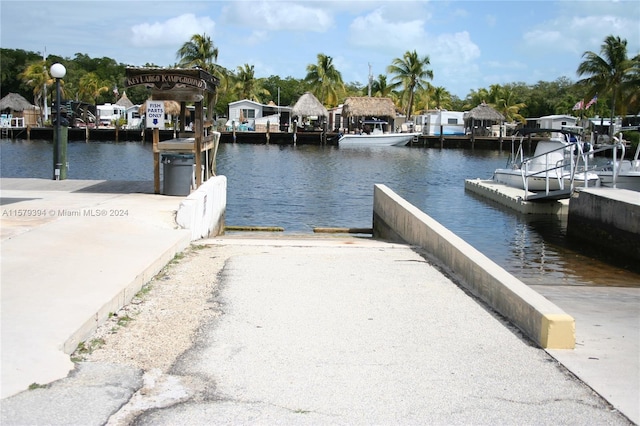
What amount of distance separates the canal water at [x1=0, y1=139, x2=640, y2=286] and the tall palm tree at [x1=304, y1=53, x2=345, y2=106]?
2405 centimetres

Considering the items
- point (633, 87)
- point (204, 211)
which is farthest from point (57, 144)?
point (633, 87)

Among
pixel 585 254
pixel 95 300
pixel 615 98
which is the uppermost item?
pixel 615 98

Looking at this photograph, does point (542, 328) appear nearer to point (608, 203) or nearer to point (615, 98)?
point (608, 203)

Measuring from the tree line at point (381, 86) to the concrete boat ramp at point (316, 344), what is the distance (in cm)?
6235

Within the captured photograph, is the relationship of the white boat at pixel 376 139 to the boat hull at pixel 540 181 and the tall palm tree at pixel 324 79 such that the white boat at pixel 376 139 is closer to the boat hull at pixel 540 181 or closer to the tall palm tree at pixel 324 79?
the tall palm tree at pixel 324 79

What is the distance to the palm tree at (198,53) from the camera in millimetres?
78000

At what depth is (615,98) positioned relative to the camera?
72188 mm

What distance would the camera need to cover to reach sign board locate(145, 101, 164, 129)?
50.4 feet

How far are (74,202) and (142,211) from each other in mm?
1834

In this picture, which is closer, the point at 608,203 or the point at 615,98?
the point at 608,203

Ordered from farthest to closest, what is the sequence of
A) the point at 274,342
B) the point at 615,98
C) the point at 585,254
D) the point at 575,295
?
the point at 615,98, the point at 585,254, the point at 575,295, the point at 274,342

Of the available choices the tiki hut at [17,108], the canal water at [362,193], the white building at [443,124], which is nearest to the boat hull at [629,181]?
the canal water at [362,193]

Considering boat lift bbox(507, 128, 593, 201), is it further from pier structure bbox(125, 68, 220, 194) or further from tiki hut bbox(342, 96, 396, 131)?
tiki hut bbox(342, 96, 396, 131)

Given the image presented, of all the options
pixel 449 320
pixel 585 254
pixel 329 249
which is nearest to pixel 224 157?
pixel 585 254
